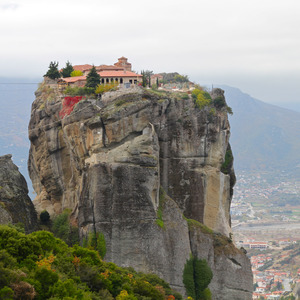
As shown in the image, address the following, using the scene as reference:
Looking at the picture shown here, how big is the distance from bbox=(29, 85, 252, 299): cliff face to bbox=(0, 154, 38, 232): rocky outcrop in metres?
4.14

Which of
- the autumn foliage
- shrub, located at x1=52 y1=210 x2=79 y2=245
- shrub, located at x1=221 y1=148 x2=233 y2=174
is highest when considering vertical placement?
the autumn foliage

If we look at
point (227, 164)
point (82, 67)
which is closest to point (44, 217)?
point (227, 164)

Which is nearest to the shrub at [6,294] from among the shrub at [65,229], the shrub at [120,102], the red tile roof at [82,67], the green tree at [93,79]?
the shrub at [65,229]

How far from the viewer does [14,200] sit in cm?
6519

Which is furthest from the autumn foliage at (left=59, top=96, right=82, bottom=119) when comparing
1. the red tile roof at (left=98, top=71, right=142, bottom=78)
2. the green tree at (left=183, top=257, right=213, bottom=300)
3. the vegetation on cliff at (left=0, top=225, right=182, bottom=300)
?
the vegetation on cliff at (left=0, top=225, right=182, bottom=300)

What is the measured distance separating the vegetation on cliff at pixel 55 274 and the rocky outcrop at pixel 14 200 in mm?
12970

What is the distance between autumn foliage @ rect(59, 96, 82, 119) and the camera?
70000 millimetres

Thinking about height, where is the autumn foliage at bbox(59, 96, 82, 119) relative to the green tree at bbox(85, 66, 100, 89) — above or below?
below

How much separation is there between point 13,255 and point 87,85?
2874 cm

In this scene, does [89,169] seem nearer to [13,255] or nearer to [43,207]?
[43,207]

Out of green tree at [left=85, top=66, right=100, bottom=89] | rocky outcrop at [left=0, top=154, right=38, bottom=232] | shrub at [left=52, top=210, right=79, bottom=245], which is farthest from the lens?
green tree at [left=85, top=66, right=100, bottom=89]

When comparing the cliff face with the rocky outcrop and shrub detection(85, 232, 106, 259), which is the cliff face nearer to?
shrub detection(85, 232, 106, 259)

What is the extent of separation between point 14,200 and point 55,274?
23844 mm

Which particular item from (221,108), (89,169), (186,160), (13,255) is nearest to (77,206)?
(89,169)
